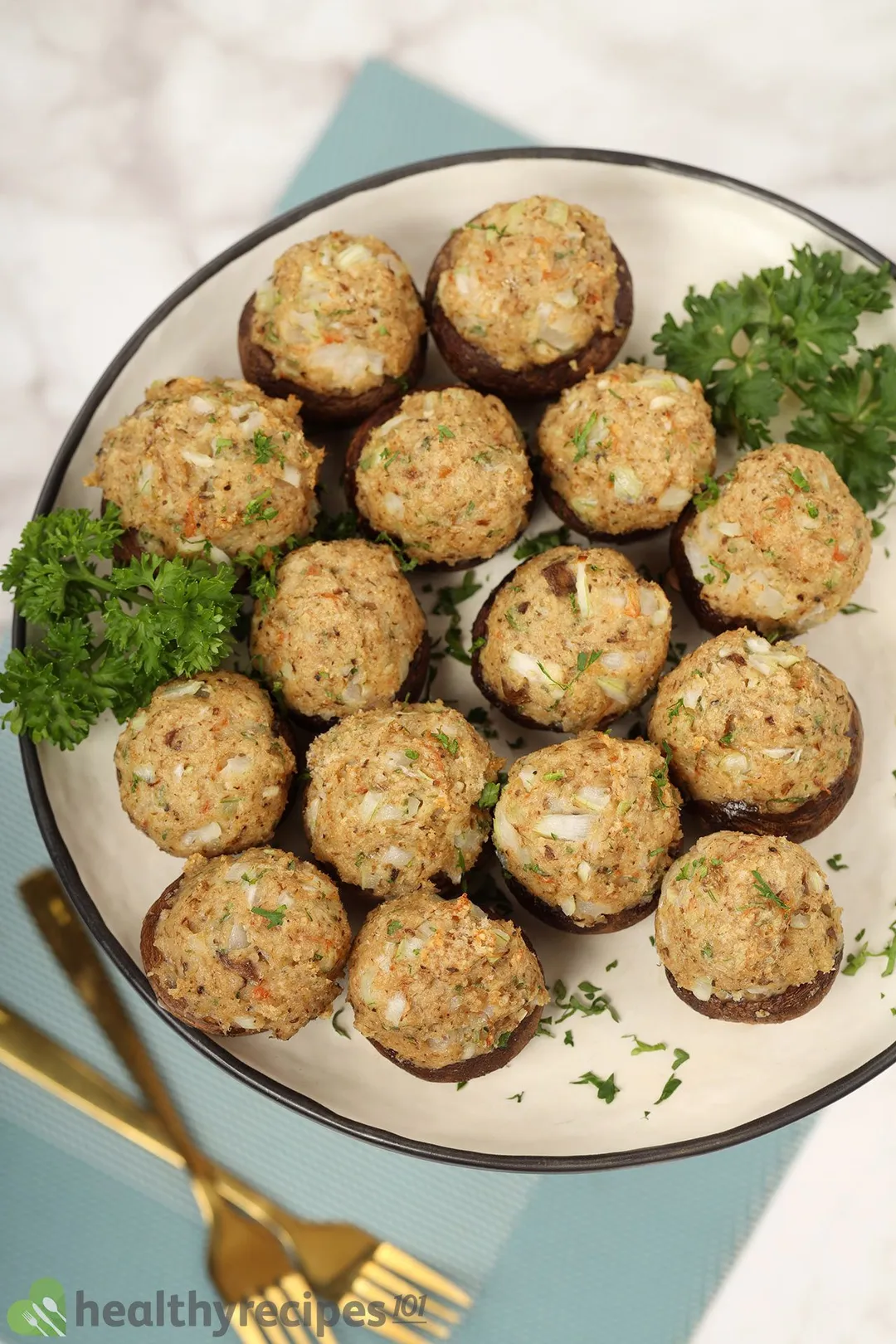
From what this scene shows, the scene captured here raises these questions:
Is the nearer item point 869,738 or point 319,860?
point 319,860

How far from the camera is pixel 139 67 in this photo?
3.46m

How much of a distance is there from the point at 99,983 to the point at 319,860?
920 millimetres

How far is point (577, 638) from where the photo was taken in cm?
250

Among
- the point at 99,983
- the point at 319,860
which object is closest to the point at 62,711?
the point at 319,860

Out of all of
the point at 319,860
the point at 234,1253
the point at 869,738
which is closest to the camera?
the point at 319,860

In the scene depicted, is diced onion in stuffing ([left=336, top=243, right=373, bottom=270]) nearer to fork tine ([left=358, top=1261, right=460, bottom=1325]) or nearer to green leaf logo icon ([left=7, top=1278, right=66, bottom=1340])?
fork tine ([left=358, top=1261, right=460, bottom=1325])

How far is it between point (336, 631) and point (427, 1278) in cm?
Result: 176

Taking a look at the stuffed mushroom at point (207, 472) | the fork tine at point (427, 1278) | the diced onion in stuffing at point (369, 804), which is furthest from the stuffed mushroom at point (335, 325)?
the fork tine at point (427, 1278)

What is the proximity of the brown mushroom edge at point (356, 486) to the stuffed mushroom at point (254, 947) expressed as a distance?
788 millimetres

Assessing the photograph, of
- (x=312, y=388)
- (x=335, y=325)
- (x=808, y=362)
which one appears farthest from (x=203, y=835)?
(x=808, y=362)

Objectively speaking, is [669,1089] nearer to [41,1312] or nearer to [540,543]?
[540,543]

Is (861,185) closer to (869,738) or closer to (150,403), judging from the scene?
(869,738)

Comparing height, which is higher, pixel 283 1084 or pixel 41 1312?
pixel 283 1084

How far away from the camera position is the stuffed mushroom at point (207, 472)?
98.5 inches
